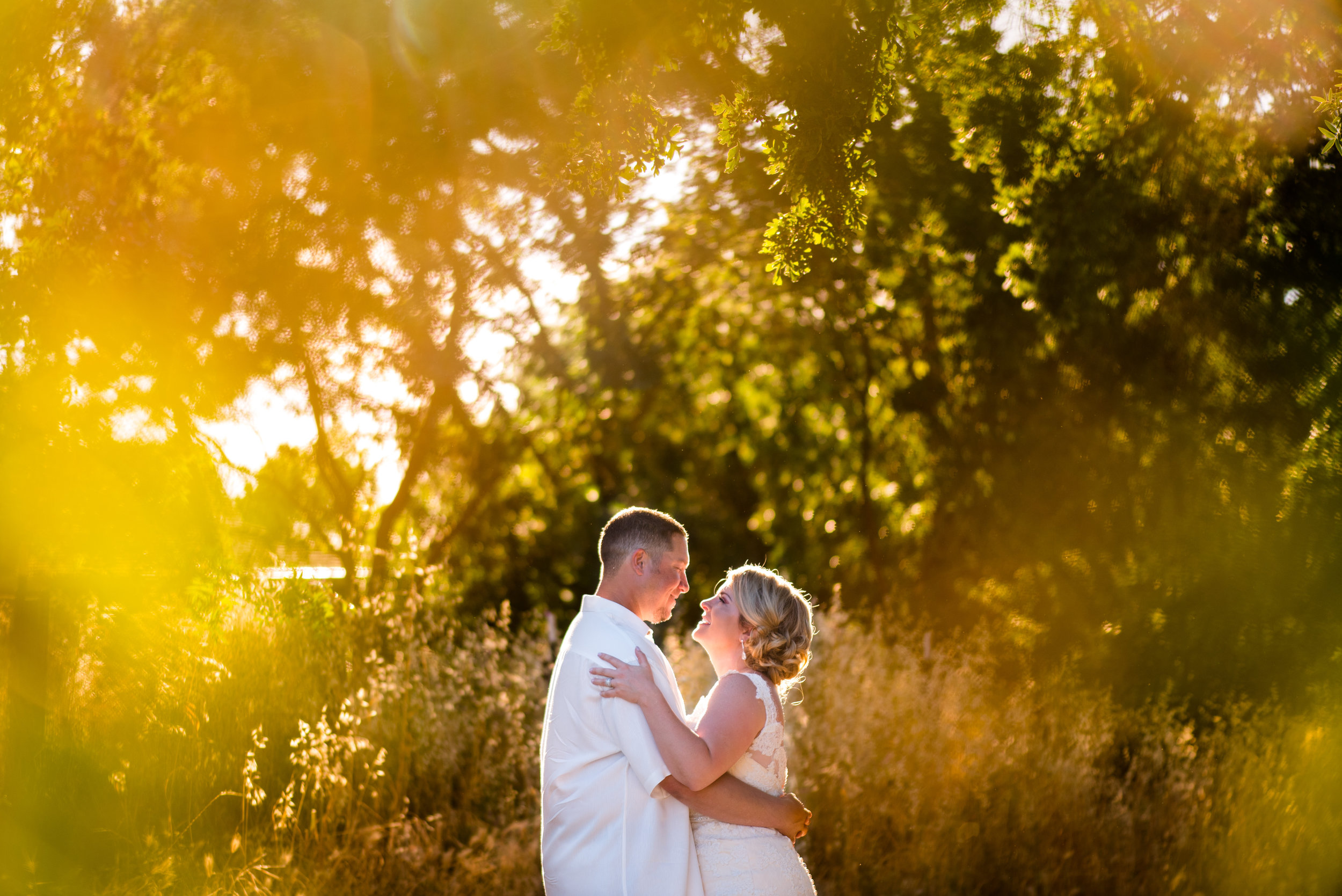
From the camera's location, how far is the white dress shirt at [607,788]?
2.78 m

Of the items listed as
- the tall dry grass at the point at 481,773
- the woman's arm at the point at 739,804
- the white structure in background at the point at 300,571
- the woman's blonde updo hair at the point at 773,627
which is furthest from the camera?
the white structure in background at the point at 300,571

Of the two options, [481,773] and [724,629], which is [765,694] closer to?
[724,629]

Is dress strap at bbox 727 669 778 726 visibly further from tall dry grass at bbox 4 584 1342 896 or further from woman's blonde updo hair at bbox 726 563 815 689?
tall dry grass at bbox 4 584 1342 896

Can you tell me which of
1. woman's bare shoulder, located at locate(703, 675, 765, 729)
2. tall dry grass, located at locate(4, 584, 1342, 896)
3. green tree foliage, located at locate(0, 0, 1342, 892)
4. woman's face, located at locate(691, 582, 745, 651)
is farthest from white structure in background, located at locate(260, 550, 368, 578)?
woman's bare shoulder, located at locate(703, 675, 765, 729)

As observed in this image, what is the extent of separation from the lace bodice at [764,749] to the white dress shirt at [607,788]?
248mm

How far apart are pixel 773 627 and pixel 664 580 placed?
14.9 inches

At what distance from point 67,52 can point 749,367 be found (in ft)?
17.6

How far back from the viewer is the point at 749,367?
9.34 m

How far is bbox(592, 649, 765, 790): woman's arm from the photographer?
9.05 feet

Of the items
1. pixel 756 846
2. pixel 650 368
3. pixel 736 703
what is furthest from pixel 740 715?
pixel 650 368

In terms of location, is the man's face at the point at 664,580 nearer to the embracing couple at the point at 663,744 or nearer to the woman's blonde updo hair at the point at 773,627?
the embracing couple at the point at 663,744

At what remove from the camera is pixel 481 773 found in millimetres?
5660

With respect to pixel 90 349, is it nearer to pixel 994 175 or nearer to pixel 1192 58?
pixel 994 175

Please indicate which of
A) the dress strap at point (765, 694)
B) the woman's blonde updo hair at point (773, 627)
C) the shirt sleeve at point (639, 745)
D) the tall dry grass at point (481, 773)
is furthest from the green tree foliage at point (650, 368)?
the shirt sleeve at point (639, 745)
